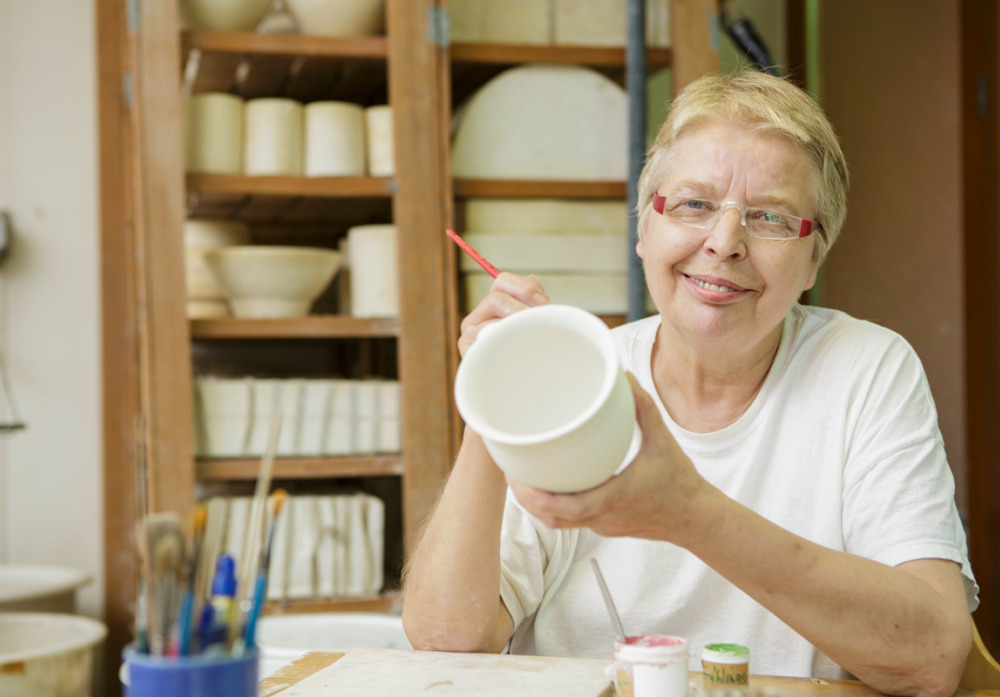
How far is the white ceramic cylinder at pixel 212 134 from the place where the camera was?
2039 millimetres

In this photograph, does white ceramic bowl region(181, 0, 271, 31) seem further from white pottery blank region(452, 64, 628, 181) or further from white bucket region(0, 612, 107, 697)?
white bucket region(0, 612, 107, 697)

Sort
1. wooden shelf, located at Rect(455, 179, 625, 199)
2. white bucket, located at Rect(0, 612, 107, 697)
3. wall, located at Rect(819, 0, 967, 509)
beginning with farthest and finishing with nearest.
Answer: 1. wall, located at Rect(819, 0, 967, 509)
2. wooden shelf, located at Rect(455, 179, 625, 199)
3. white bucket, located at Rect(0, 612, 107, 697)

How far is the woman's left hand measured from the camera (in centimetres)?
82

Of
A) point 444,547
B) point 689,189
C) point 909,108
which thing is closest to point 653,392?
point 689,189

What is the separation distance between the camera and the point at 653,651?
88cm

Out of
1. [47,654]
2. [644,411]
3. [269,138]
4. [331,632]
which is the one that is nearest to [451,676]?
[644,411]

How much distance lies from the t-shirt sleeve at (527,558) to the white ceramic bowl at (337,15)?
1.25 metres

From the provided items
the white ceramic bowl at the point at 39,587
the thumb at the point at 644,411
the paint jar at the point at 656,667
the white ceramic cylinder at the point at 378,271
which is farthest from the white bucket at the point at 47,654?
the thumb at the point at 644,411

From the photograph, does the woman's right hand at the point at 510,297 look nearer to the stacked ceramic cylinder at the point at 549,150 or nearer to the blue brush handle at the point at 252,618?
the blue brush handle at the point at 252,618

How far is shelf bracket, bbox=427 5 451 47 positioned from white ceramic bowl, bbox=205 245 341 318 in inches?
20.1

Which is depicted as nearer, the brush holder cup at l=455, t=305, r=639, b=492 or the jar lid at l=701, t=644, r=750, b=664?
the brush holder cup at l=455, t=305, r=639, b=492

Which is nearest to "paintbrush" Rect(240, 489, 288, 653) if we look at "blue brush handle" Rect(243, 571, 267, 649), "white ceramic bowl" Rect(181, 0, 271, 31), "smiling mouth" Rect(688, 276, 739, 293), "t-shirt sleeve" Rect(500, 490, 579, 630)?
"blue brush handle" Rect(243, 571, 267, 649)

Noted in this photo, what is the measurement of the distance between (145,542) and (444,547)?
57 centimetres

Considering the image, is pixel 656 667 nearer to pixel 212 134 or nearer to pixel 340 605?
pixel 340 605
